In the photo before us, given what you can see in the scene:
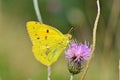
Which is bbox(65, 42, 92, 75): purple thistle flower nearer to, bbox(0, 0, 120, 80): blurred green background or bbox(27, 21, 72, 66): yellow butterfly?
bbox(27, 21, 72, 66): yellow butterfly

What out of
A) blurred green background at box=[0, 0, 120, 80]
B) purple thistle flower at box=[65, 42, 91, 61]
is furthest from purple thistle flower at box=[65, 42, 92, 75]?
blurred green background at box=[0, 0, 120, 80]

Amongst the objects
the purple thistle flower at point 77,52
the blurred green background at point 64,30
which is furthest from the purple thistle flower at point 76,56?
the blurred green background at point 64,30

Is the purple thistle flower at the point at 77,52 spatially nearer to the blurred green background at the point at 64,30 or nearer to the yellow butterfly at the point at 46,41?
the yellow butterfly at the point at 46,41

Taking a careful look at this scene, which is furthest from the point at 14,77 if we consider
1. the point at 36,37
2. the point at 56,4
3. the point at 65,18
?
the point at 36,37

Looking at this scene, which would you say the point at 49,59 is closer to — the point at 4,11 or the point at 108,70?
the point at 108,70

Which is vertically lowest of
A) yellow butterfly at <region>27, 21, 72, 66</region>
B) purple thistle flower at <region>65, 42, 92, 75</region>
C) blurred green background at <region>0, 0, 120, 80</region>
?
blurred green background at <region>0, 0, 120, 80</region>
